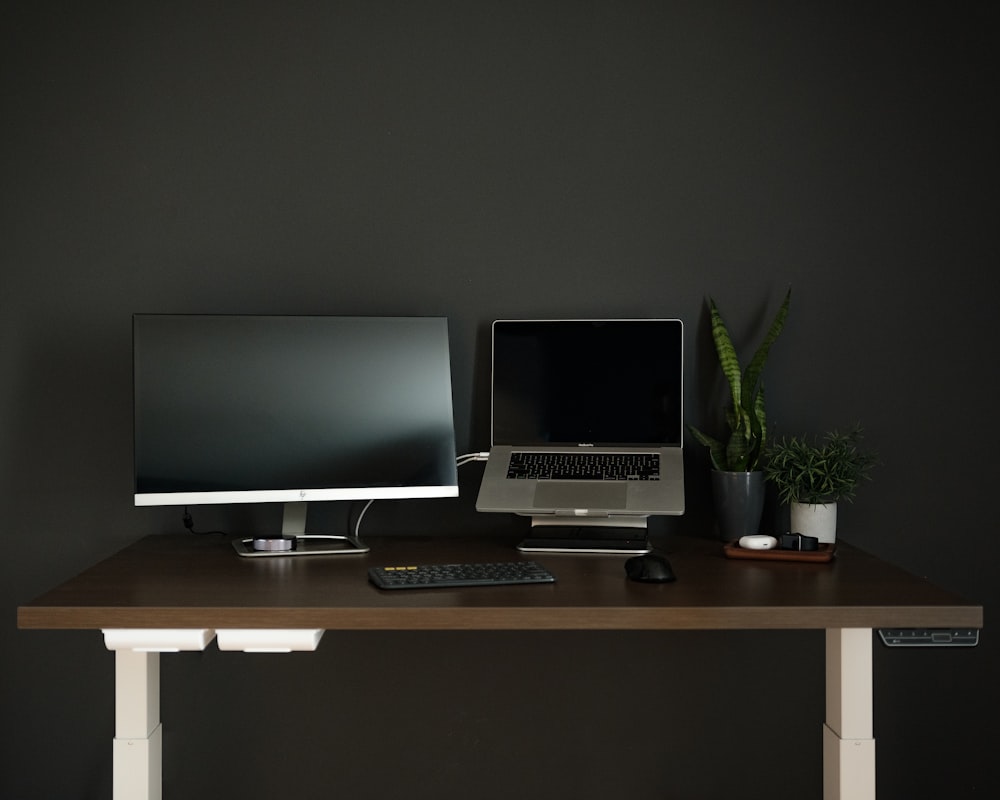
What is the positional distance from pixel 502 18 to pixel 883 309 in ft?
4.04

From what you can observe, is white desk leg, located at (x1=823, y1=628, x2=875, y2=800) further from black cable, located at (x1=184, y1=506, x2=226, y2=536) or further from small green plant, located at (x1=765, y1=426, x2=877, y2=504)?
black cable, located at (x1=184, y1=506, x2=226, y2=536)

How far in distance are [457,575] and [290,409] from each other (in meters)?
0.62

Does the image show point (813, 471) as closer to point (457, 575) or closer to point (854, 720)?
point (854, 720)

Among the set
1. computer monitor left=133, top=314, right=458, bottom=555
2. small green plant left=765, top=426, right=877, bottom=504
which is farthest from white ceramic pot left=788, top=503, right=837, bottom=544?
computer monitor left=133, top=314, right=458, bottom=555

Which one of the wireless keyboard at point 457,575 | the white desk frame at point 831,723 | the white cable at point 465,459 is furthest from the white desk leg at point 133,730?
the white cable at point 465,459

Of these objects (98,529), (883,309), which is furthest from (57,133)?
(883,309)

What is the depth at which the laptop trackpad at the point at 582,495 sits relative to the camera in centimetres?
236

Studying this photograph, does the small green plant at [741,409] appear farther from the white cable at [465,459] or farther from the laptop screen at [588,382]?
the white cable at [465,459]

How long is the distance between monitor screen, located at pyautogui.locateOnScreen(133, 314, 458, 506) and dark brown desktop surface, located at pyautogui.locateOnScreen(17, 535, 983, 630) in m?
0.24

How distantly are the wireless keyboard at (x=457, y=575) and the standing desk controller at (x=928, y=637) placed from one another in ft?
2.04

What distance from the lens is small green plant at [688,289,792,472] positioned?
8.14 ft

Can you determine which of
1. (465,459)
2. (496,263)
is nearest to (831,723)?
(465,459)

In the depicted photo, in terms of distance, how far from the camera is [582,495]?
2395 mm

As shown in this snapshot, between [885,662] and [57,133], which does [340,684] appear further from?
[57,133]
